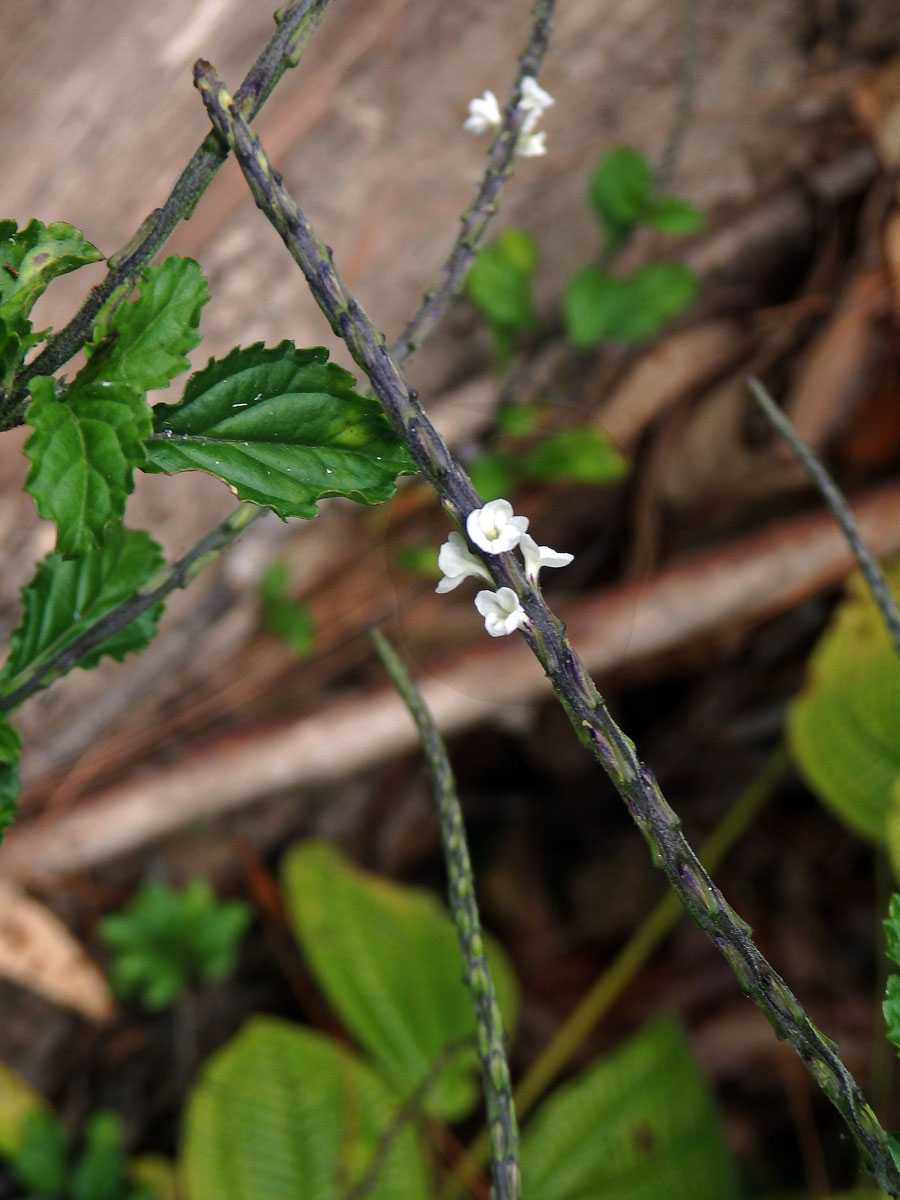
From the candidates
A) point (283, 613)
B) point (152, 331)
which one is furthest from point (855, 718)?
point (152, 331)

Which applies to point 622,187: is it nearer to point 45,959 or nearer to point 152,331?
point 152,331

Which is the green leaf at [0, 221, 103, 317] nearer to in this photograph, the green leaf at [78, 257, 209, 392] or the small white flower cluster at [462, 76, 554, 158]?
the green leaf at [78, 257, 209, 392]

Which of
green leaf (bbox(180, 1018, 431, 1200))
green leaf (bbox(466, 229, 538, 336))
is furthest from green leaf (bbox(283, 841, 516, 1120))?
green leaf (bbox(466, 229, 538, 336))

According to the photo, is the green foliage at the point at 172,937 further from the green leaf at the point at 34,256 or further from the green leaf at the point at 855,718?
the green leaf at the point at 34,256

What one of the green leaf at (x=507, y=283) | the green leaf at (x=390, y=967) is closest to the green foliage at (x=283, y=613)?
the green leaf at (x=390, y=967)

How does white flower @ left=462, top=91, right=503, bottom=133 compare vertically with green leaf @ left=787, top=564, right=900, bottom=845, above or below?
above

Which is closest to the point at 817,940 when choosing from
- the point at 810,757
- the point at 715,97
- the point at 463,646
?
the point at 810,757

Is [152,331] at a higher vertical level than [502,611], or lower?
higher
